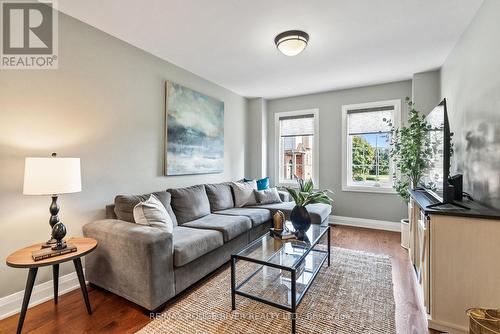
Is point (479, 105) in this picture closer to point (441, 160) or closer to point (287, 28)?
point (441, 160)

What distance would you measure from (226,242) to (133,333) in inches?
46.6

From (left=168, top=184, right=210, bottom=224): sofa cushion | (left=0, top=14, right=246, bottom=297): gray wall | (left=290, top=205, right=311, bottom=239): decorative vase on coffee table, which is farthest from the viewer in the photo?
(left=168, top=184, right=210, bottom=224): sofa cushion

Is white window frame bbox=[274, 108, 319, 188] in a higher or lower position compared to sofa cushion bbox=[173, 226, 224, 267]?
higher

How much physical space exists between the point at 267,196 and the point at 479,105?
9.21 ft

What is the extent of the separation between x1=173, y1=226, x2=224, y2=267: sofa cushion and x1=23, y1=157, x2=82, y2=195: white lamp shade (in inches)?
37.5

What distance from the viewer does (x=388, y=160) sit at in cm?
420

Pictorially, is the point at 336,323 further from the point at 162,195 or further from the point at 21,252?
the point at 21,252

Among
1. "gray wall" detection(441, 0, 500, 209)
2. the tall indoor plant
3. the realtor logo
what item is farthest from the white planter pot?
the realtor logo

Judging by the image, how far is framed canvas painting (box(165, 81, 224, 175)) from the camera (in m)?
3.24

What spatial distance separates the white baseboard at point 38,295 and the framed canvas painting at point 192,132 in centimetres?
152

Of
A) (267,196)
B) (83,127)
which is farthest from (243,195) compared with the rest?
(83,127)

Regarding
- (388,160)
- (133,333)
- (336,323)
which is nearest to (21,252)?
(133,333)

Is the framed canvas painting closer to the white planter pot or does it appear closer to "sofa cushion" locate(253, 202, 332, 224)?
"sofa cushion" locate(253, 202, 332, 224)

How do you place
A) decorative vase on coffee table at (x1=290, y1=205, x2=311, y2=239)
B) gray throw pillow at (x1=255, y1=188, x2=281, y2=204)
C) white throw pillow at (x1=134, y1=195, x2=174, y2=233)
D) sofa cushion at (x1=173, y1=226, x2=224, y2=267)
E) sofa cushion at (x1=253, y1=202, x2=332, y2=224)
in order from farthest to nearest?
gray throw pillow at (x1=255, y1=188, x2=281, y2=204) → sofa cushion at (x1=253, y1=202, x2=332, y2=224) → decorative vase on coffee table at (x1=290, y1=205, x2=311, y2=239) → white throw pillow at (x1=134, y1=195, x2=174, y2=233) → sofa cushion at (x1=173, y1=226, x2=224, y2=267)
